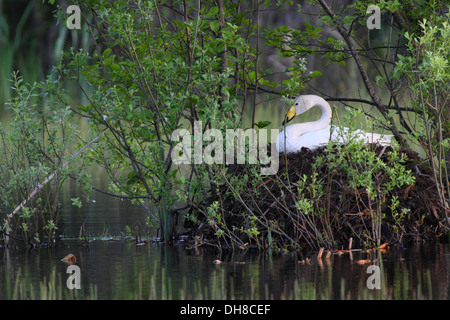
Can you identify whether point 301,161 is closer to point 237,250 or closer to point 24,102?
point 237,250

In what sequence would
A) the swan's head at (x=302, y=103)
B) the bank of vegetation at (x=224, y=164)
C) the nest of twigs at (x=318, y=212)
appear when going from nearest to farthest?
the bank of vegetation at (x=224, y=164) → the nest of twigs at (x=318, y=212) → the swan's head at (x=302, y=103)

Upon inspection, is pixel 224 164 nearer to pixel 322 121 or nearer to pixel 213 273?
pixel 213 273

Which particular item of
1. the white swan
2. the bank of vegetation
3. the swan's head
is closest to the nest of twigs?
the bank of vegetation

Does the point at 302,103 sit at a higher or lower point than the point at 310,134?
higher

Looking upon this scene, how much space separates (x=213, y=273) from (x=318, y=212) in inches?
59.5

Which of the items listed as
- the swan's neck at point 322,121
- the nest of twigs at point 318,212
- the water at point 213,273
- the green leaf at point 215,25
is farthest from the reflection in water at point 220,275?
the swan's neck at point 322,121

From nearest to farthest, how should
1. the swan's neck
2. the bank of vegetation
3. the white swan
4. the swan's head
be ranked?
the bank of vegetation → the white swan → the swan's neck → the swan's head

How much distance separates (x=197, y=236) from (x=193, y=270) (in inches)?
56.0

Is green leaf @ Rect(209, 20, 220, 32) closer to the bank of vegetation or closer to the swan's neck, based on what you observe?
the bank of vegetation

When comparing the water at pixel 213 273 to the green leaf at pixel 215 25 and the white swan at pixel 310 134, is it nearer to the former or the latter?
the white swan at pixel 310 134

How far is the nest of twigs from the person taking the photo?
7516 millimetres

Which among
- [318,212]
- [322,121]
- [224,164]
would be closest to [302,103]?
[322,121]

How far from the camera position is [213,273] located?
6.39 m

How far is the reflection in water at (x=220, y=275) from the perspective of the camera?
5.52 m
